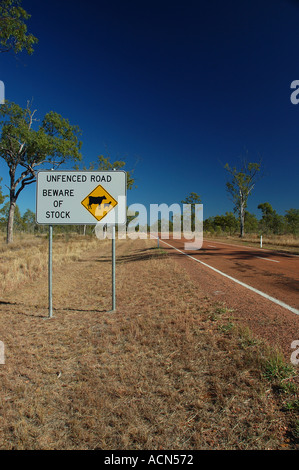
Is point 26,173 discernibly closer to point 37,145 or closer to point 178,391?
point 37,145

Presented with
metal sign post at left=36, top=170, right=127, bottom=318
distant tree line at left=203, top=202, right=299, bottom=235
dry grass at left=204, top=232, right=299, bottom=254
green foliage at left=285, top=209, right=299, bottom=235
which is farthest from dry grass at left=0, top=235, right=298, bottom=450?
green foliage at left=285, top=209, right=299, bottom=235

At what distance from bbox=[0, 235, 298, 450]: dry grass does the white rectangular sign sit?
2179 mm

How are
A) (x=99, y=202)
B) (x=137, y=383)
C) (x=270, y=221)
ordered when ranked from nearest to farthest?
(x=137, y=383), (x=99, y=202), (x=270, y=221)

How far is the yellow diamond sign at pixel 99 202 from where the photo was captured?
16.6 ft

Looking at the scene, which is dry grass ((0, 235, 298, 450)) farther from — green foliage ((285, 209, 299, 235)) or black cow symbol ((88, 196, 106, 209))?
green foliage ((285, 209, 299, 235))

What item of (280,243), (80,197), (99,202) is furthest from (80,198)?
(280,243)

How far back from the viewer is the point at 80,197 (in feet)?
16.8

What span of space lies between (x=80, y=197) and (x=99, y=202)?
1.51 ft

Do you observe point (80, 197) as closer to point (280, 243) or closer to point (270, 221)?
point (280, 243)

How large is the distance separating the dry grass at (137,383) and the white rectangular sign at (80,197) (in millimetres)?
2179

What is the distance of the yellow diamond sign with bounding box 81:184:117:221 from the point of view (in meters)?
5.07
